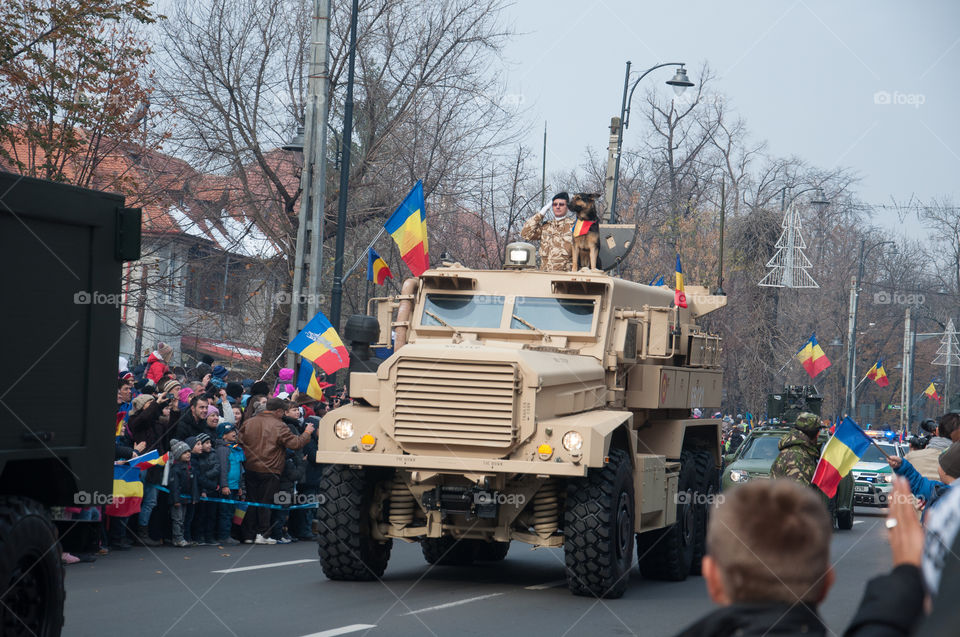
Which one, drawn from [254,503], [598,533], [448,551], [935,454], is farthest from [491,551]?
[935,454]

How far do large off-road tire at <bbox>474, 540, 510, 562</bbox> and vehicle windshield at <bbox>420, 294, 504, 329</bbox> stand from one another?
304cm

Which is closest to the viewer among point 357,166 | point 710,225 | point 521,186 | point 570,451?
point 570,451

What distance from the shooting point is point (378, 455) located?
454 inches

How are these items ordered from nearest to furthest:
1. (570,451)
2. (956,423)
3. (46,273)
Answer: (46,273) < (956,423) < (570,451)

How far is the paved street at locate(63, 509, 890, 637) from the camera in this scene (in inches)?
384

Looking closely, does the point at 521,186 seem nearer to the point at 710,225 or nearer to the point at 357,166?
the point at 357,166

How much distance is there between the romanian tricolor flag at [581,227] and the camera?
48.7ft

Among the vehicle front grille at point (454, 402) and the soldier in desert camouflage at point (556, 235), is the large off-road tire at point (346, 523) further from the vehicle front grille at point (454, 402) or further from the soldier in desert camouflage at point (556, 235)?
the soldier in desert camouflage at point (556, 235)

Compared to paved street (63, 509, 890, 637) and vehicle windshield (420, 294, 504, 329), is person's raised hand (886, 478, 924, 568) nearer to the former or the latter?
paved street (63, 509, 890, 637)

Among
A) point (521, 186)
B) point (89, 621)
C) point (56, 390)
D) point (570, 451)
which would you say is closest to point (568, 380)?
point (570, 451)

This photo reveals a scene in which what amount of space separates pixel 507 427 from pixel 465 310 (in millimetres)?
2296

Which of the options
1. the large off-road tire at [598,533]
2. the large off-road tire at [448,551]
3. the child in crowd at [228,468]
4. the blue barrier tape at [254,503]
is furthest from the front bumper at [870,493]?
the large off-road tire at [598,533]

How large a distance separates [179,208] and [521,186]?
9.92 meters

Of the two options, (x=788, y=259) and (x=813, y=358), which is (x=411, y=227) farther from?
(x=788, y=259)
